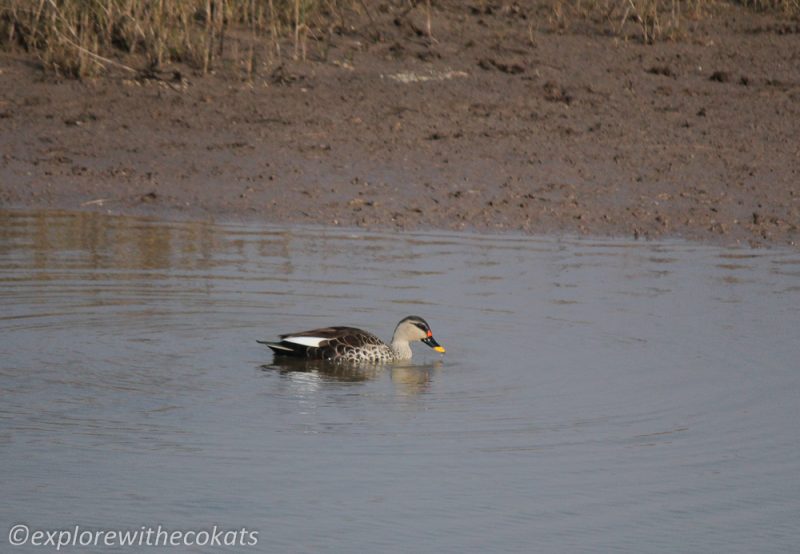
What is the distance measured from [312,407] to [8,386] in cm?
172

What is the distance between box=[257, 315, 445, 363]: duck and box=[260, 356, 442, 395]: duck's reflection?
0.15 feet

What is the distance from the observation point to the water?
6598 millimetres

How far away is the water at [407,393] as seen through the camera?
6598 mm

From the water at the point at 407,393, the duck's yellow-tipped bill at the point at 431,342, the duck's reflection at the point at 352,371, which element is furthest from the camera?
the duck's yellow-tipped bill at the point at 431,342

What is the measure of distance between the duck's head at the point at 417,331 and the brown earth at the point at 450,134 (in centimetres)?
462

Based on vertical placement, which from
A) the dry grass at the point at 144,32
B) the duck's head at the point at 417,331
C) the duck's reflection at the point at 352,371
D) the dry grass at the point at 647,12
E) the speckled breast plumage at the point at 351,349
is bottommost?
the duck's reflection at the point at 352,371

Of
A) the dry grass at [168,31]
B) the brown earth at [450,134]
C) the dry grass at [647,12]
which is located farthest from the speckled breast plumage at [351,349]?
the dry grass at [647,12]

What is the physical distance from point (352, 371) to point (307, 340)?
359mm

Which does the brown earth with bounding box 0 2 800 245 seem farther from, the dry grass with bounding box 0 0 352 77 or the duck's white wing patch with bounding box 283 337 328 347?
the duck's white wing patch with bounding box 283 337 328 347

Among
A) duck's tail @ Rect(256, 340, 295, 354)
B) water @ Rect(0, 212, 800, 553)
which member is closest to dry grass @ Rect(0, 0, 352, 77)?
water @ Rect(0, 212, 800, 553)

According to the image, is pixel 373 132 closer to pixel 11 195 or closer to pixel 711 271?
pixel 11 195

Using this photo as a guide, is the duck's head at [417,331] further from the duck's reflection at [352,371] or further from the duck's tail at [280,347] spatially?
the duck's tail at [280,347]

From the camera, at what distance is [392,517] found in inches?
258

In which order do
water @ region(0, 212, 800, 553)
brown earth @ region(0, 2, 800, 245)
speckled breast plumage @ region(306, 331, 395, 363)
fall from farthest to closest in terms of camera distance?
brown earth @ region(0, 2, 800, 245) < speckled breast plumage @ region(306, 331, 395, 363) < water @ region(0, 212, 800, 553)
